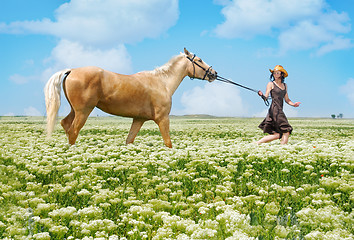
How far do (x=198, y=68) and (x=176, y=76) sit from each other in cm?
94

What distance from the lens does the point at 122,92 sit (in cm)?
1020

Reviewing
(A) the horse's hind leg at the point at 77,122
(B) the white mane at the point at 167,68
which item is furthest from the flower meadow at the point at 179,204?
(B) the white mane at the point at 167,68

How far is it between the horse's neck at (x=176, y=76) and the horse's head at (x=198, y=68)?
0.72 ft

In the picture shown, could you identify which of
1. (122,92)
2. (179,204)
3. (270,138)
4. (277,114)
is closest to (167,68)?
(122,92)

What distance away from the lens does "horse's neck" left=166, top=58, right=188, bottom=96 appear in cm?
1129

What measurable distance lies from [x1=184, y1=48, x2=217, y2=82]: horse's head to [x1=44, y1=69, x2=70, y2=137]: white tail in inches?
176

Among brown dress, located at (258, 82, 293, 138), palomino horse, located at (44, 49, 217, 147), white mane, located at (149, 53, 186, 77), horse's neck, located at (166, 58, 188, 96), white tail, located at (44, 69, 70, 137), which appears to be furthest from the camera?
brown dress, located at (258, 82, 293, 138)

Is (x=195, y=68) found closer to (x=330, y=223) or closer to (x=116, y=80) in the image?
(x=116, y=80)

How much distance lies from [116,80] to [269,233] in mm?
7310

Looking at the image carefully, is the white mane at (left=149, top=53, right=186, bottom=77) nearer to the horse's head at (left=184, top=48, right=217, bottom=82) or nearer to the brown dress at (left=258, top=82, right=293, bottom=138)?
the horse's head at (left=184, top=48, right=217, bottom=82)

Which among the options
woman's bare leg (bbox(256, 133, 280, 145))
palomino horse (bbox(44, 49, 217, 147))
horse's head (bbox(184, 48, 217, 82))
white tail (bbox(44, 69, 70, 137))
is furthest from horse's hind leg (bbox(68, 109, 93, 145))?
woman's bare leg (bbox(256, 133, 280, 145))

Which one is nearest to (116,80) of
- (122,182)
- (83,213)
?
(122,182)

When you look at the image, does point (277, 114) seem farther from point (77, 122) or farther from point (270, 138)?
point (77, 122)

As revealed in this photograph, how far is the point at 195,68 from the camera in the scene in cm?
1182
